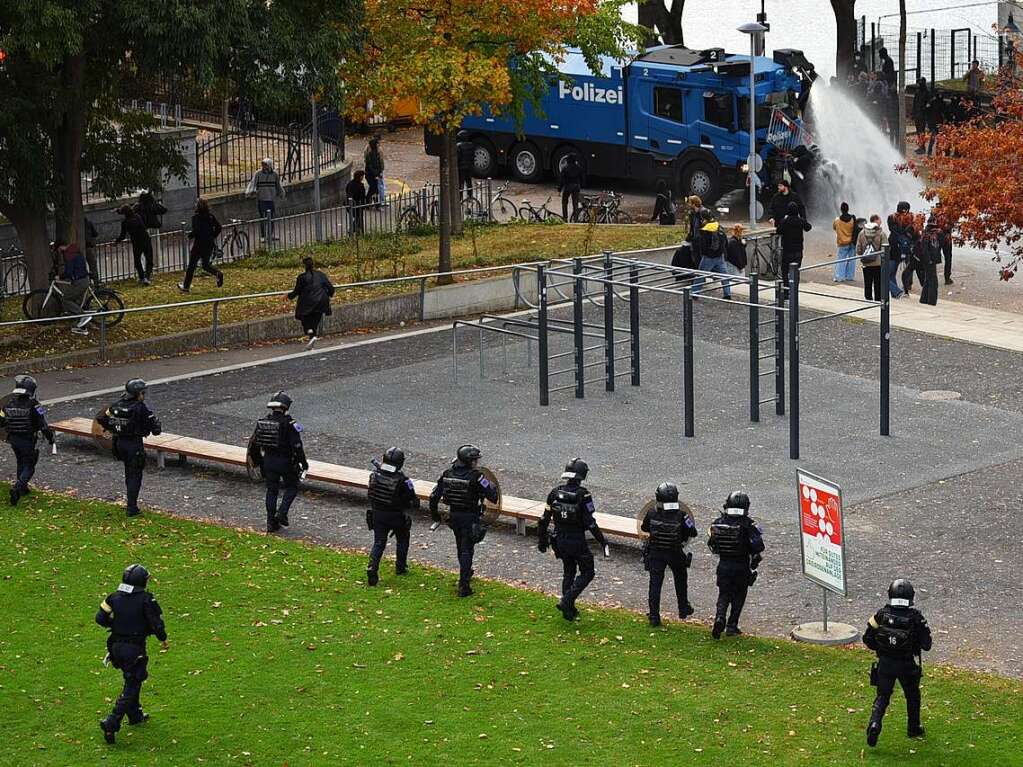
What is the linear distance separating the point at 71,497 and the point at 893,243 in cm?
1498

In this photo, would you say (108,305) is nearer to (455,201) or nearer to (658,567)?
(455,201)

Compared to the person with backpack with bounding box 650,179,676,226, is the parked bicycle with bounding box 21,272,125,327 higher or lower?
lower

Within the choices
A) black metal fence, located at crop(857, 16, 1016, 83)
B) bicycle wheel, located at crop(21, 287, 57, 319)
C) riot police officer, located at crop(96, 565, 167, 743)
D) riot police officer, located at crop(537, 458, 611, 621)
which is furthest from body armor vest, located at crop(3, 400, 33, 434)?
black metal fence, located at crop(857, 16, 1016, 83)

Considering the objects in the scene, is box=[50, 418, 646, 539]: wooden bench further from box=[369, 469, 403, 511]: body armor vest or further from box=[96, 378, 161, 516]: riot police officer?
box=[369, 469, 403, 511]: body armor vest

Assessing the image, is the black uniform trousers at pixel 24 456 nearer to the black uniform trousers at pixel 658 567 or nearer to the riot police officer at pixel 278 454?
the riot police officer at pixel 278 454

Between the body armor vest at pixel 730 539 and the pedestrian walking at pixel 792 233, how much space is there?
15.5 m

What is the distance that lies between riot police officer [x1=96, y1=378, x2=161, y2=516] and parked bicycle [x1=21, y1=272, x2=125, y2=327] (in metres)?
8.18

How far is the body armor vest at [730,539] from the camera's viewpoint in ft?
44.8

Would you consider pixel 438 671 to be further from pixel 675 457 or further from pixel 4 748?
pixel 675 457

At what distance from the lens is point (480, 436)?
20406 mm

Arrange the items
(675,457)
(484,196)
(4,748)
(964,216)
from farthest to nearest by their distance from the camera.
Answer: (484,196) < (964,216) < (675,457) < (4,748)

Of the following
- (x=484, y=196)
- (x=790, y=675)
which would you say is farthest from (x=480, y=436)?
(x=484, y=196)

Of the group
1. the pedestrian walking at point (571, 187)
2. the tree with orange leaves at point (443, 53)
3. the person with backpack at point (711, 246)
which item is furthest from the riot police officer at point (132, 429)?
the pedestrian walking at point (571, 187)

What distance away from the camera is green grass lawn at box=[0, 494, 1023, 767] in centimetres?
1182
